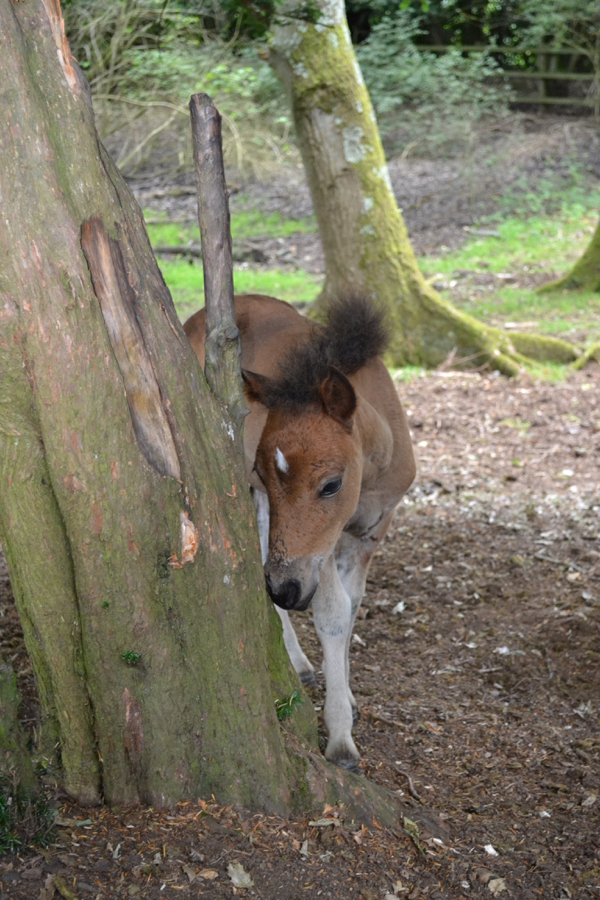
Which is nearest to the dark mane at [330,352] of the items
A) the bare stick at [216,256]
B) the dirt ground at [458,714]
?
the bare stick at [216,256]

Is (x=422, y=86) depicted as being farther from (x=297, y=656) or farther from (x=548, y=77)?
(x=297, y=656)

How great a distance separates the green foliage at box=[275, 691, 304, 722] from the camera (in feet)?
10.0

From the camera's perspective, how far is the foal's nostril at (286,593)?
3375mm

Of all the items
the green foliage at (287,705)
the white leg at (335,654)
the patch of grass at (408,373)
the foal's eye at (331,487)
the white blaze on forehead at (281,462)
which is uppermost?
the white blaze on forehead at (281,462)

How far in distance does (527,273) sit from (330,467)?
34.4 feet

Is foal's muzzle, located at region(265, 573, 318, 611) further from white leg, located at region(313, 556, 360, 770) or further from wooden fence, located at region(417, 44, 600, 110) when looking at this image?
wooden fence, located at region(417, 44, 600, 110)

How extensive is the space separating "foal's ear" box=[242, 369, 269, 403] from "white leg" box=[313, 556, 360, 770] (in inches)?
32.9

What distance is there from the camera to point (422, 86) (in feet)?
57.5

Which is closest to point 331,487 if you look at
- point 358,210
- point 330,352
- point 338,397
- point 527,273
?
point 338,397

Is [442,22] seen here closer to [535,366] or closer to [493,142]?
[493,142]

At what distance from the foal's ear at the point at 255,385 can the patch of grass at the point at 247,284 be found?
783 cm

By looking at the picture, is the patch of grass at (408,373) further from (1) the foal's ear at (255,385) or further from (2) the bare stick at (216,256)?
(2) the bare stick at (216,256)

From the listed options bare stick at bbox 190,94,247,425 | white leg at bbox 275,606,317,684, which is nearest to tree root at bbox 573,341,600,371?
white leg at bbox 275,606,317,684

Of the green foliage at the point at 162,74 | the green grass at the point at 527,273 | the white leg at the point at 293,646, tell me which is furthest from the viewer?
the green grass at the point at 527,273
